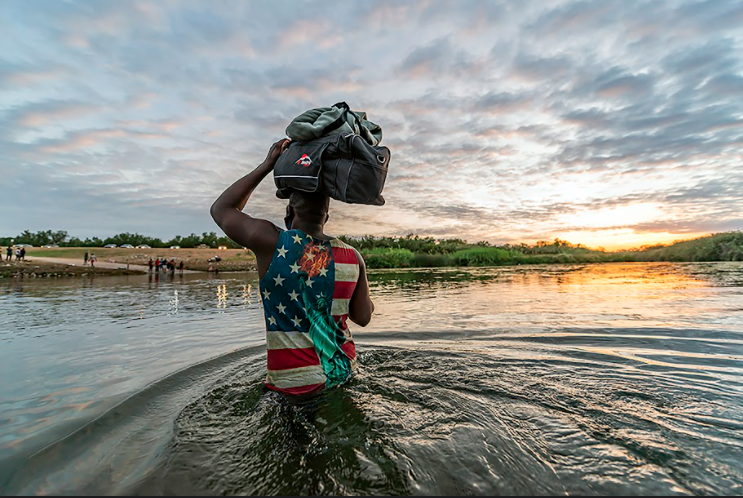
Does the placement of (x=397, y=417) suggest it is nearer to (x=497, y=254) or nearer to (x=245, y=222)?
(x=245, y=222)

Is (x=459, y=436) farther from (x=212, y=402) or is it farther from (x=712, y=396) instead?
(x=712, y=396)

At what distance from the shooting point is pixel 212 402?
2773 millimetres

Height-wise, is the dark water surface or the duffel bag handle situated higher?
the duffel bag handle

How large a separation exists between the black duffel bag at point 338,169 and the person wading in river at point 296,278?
185mm

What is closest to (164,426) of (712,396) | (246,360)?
(246,360)

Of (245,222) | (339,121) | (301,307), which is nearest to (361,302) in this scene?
(301,307)

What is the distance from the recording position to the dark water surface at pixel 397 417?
171 centimetres

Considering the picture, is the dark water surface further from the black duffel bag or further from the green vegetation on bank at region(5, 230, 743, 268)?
the green vegetation on bank at region(5, 230, 743, 268)

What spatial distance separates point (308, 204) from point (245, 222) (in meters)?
0.42

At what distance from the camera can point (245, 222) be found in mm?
2277

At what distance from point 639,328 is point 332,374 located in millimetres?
5250

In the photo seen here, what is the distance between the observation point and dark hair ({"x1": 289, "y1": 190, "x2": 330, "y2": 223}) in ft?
7.86

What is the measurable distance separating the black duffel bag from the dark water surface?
1412 millimetres

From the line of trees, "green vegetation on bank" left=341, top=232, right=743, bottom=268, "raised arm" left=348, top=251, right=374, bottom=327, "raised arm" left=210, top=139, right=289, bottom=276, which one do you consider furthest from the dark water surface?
the line of trees
